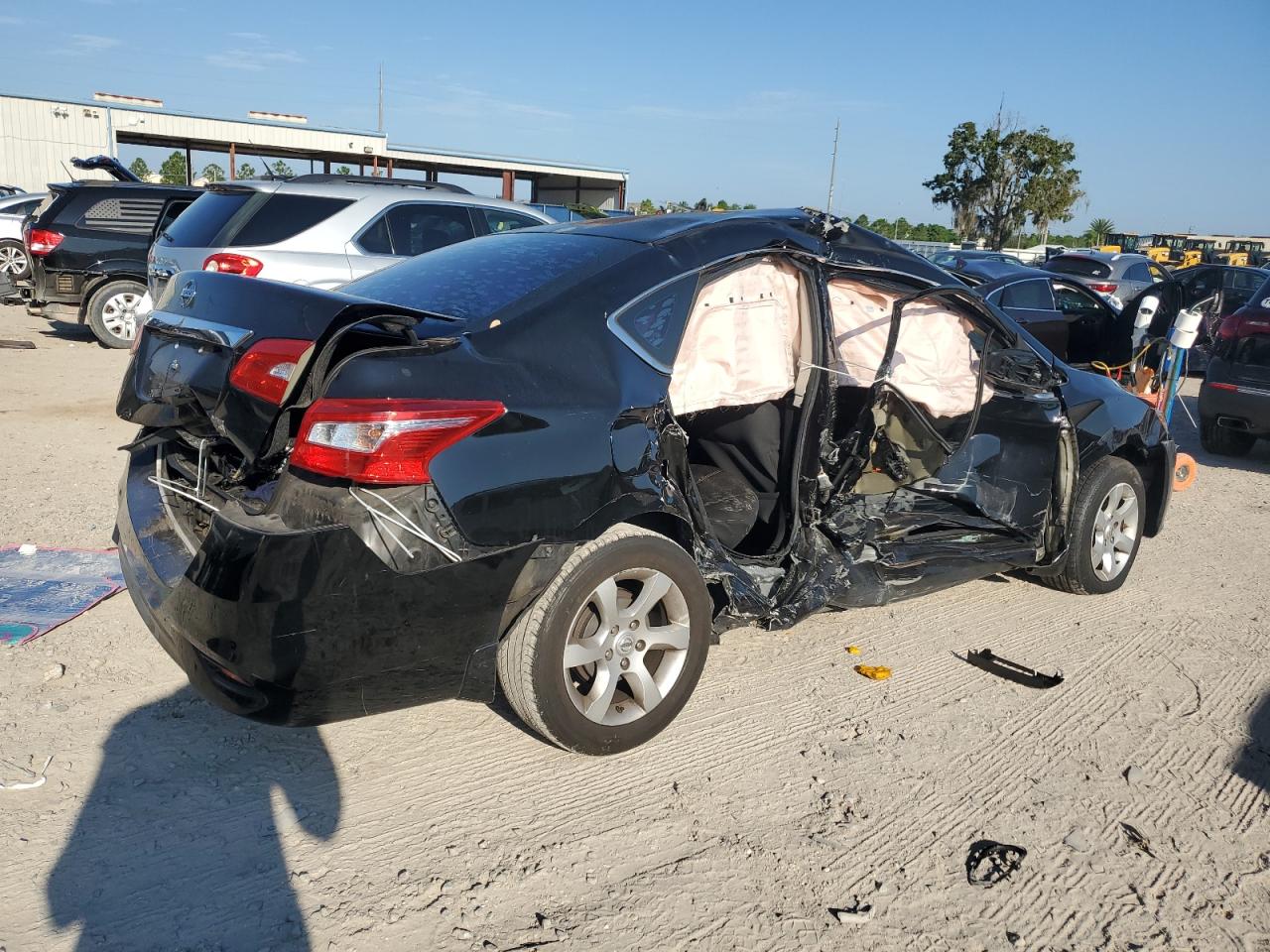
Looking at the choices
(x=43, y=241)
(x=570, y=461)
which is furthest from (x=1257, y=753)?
(x=43, y=241)

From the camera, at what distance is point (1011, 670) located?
13.8ft

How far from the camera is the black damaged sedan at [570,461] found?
2742 millimetres

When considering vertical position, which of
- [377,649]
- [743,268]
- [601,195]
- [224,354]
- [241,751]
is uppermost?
[601,195]

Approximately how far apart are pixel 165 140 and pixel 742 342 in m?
33.6

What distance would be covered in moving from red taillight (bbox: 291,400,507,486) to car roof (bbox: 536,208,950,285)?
124 cm

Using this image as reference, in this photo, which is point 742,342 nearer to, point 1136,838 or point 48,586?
point 1136,838

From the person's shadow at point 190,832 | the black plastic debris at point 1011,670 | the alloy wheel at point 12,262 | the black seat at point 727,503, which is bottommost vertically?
the person's shadow at point 190,832

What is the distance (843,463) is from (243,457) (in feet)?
7.28

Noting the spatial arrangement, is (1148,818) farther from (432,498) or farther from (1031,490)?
(432,498)

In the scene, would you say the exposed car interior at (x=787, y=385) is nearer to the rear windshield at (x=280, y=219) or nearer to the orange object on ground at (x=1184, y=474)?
the orange object on ground at (x=1184, y=474)

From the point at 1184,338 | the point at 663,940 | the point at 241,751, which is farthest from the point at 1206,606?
the point at 241,751

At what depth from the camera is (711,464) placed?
459 cm

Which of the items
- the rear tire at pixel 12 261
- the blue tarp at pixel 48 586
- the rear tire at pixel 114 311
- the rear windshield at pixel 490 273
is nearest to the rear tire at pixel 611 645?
the rear windshield at pixel 490 273

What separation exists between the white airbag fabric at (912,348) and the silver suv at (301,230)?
4.55 metres
